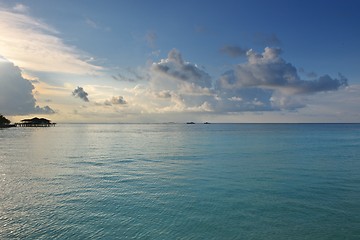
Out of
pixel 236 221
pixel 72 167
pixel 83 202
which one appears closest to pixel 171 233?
pixel 236 221

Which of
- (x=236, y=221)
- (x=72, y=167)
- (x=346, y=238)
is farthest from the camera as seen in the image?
(x=72, y=167)

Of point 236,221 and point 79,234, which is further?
point 236,221

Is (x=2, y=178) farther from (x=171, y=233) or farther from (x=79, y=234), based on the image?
(x=171, y=233)

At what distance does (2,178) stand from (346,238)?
34883mm

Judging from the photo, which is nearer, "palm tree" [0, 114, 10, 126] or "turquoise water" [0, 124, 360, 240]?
"turquoise water" [0, 124, 360, 240]

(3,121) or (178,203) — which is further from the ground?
(3,121)

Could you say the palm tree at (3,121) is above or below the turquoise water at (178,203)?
above

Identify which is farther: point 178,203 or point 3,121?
point 3,121

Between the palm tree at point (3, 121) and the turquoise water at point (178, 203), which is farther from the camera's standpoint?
the palm tree at point (3, 121)

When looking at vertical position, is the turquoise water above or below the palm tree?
below

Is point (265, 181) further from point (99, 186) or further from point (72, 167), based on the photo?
point (72, 167)

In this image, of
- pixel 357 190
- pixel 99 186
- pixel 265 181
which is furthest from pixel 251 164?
pixel 99 186

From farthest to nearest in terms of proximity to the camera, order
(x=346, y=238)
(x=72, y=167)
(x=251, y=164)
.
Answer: (x=251, y=164), (x=72, y=167), (x=346, y=238)

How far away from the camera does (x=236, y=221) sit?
1923 cm
